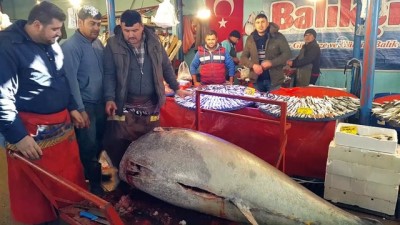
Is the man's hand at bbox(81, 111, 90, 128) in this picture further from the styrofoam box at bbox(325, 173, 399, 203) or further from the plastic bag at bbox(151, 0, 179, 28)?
the plastic bag at bbox(151, 0, 179, 28)

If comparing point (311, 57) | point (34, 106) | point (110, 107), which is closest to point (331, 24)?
point (311, 57)

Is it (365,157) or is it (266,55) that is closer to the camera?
(365,157)

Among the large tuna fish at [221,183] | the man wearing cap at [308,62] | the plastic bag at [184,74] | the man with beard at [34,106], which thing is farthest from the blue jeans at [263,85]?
the man with beard at [34,106]

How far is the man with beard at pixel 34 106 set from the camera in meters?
2.23

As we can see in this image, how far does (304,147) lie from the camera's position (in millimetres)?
3664

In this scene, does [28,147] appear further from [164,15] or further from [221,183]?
[164,15]

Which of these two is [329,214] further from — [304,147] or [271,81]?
[271,81]

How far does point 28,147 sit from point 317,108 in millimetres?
2985

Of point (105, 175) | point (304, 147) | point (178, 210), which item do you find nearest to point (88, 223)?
point (178, 210)

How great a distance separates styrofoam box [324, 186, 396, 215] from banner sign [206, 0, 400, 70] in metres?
4.57

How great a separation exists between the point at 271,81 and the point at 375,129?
245cm

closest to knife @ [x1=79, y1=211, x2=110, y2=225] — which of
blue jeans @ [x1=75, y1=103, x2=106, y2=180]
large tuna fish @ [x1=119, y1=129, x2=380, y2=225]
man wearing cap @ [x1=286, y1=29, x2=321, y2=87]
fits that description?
large tuna fish @ [x1=119, y1=129, x2=380, y2=225]

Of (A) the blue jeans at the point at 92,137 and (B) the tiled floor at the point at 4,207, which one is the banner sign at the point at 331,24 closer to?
(B) the tiled floor at the point at 4,207

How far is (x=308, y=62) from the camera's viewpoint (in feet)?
22.6
